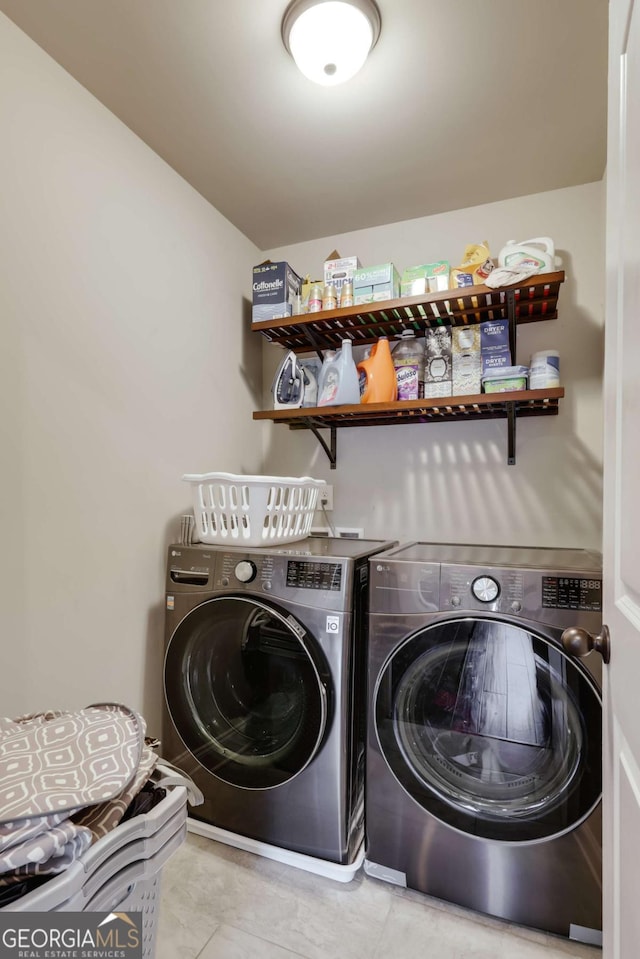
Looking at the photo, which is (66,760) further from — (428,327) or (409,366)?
(428,327)

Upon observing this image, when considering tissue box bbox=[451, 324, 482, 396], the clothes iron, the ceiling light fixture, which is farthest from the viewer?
the clothes iron

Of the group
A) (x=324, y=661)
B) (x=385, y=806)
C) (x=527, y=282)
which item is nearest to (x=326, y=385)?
(x=527, y=282)

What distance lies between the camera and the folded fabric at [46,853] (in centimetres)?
57

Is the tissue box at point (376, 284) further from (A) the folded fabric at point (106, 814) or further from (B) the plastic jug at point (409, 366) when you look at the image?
(A) the folded fabric at point (106, 814)

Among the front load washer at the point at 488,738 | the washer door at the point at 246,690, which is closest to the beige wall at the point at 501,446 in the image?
the front load washer at the point at 488,738

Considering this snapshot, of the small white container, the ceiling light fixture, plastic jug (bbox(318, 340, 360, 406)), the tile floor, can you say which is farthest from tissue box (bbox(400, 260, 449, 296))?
the tile floor

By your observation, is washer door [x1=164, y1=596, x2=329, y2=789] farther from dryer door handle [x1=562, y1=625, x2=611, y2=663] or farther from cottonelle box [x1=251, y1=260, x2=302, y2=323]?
cottonelle box [x1=251, y1=260, x2=302, y2=323]

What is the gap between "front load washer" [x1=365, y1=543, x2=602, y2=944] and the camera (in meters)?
1.13

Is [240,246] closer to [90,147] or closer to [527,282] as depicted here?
[90,147]

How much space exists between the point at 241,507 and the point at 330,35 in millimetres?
1260

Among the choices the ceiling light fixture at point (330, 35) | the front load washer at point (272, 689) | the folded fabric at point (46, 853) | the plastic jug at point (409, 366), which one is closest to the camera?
the folded fabric at point (46, 853)

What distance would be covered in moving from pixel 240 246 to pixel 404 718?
6.56 feet

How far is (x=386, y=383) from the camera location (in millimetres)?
1825

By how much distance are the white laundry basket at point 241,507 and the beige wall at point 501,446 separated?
0.54 m
